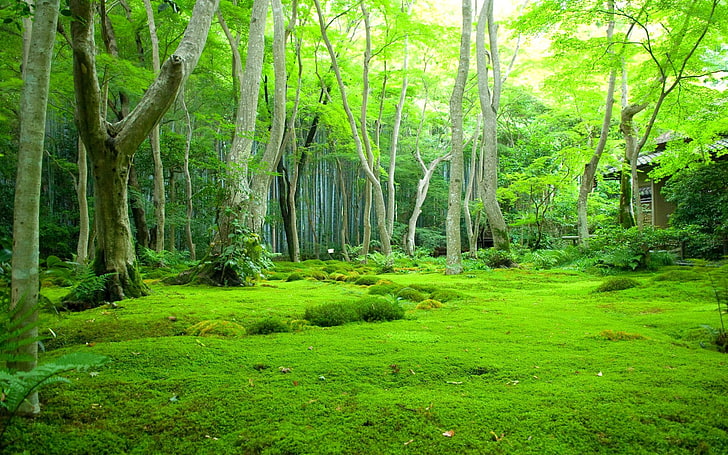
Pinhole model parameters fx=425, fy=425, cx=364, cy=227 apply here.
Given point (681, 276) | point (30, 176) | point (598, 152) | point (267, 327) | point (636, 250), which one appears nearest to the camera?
point (30, 176)

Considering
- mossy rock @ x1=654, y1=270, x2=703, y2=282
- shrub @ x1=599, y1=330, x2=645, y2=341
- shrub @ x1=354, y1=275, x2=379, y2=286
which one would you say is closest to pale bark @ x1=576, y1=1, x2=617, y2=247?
mossy rock @ x1=654, y1=270, x2=703, y2=282

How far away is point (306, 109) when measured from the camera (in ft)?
41.0

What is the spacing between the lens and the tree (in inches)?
125

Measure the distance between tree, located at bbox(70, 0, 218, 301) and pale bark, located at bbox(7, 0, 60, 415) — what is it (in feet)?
5.68

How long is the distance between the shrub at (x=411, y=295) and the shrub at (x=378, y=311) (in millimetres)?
1075

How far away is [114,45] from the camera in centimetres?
736

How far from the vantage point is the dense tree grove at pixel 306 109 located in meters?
3.70

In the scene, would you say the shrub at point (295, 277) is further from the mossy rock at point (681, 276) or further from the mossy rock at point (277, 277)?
the mossy rock at point (681, 276)

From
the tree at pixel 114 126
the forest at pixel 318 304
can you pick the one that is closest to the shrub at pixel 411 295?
the forest at pixel 318 304

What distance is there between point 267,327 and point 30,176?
1801mm

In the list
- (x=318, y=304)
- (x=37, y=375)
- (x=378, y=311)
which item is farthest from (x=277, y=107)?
(x=37, y=375)

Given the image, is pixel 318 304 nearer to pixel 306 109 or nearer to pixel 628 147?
pixel 628 147

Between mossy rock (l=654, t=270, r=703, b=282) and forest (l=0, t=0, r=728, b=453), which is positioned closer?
forest (l=0, t=0, r=728, b=453)

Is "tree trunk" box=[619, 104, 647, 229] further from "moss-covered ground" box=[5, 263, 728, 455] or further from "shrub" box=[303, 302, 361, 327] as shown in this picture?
"shrub" box=[303, 302, 361, 327]
